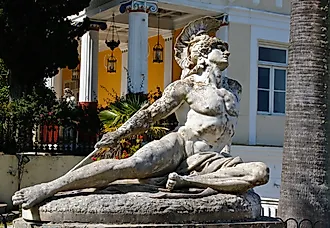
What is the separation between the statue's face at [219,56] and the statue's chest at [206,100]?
0.23 meters

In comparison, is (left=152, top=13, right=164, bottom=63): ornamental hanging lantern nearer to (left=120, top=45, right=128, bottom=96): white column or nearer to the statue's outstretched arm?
(left=120, top=45, right=128, bottom=96): white column

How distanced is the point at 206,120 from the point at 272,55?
A: 517 inches

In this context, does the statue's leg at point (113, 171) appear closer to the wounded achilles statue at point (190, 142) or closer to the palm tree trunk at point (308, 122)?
the wounded achilles statue at point (190, 142)

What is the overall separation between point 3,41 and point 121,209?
9.12 m

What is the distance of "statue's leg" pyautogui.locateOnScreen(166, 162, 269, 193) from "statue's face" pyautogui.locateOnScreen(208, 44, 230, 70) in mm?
883

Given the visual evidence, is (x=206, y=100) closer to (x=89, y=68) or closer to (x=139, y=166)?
(x=139, y=166)

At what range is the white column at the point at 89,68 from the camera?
17.6m

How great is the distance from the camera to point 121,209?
4.48 meters

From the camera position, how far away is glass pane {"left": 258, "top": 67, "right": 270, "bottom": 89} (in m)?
17.7

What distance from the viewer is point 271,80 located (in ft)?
58.4

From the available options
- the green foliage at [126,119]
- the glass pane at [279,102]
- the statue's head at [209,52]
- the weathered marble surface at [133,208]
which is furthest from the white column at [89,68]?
the weathered marble surface at [133,208]

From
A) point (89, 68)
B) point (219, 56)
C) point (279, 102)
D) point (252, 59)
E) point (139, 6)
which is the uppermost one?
point (139, 6)

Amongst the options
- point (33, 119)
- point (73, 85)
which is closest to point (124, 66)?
point (73, 85)

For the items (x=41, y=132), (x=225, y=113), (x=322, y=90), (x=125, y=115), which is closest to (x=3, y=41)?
(x=41, y=132)
